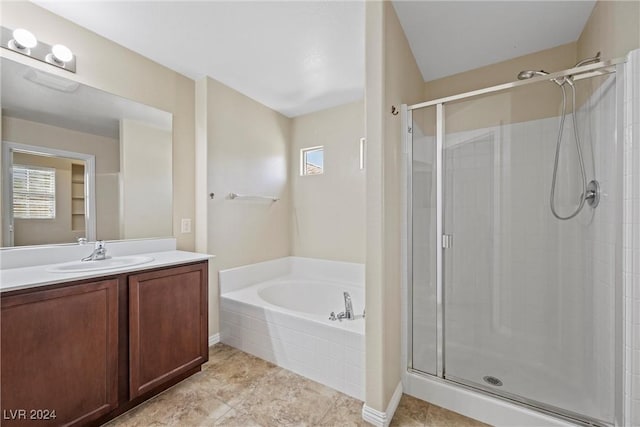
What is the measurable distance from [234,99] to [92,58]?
3.52 feet

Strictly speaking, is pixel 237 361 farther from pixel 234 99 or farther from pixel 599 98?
pixel 599 98

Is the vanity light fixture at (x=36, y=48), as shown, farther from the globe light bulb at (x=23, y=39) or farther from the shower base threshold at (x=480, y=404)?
the shower base threshold at (x=480, y=404)

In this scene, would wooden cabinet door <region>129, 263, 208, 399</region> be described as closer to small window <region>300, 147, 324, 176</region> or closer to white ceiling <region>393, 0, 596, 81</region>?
small window <region>300, 147, 324, 176</region>

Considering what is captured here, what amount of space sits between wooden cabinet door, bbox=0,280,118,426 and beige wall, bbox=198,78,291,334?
100cm

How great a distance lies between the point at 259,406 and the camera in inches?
63.7

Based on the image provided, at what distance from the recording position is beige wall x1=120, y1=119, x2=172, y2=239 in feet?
6.43

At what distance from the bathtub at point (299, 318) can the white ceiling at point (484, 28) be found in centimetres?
196

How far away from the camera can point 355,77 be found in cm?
234

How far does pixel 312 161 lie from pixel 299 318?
188 cm

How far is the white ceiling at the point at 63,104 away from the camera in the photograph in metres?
1.50

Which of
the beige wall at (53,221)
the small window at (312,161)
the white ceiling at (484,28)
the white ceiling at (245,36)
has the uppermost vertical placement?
the white ceiling at (245,36)

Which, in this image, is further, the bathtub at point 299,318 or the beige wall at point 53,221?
the bathtub at point 299,318

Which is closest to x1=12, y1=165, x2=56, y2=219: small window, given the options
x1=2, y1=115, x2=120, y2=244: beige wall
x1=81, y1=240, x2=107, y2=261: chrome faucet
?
x1=2, y1=115, x2=120, y2=244: beige wall

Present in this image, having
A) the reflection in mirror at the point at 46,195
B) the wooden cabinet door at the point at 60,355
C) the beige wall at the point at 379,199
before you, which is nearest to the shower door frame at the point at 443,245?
the beige wall at the point at 379,199
